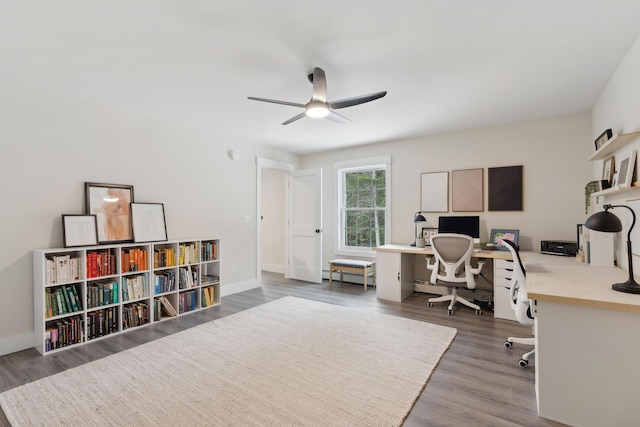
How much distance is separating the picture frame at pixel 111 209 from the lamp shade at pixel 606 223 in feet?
13.8

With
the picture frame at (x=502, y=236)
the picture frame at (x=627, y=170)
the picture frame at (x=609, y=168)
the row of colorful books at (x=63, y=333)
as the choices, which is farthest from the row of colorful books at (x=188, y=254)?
the picture frame at (x=609, y=168)

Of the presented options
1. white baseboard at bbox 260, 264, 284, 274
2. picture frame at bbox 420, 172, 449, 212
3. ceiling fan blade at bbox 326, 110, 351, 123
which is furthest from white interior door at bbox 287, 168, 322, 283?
ceiling fan blade at bbox 326, 110, 351, 123

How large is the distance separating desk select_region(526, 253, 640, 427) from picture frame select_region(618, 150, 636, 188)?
90 centimetres

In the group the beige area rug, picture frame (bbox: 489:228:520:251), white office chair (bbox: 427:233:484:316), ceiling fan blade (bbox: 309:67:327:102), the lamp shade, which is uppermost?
ceiling fan blade (bbox: 309:67:327:102)

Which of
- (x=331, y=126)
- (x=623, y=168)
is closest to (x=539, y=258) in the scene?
(x=623, y=168)

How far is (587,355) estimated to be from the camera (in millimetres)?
1665

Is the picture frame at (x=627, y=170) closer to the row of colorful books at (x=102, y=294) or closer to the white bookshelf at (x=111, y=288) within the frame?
the white bookshelf at (x=111, y=288)

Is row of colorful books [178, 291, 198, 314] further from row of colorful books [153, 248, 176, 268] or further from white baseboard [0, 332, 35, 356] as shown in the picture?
white baseboard [0, 332, 35, 356]

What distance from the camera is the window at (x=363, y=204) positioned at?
17.3 feet

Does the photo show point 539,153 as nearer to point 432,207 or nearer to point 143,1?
point 432,207

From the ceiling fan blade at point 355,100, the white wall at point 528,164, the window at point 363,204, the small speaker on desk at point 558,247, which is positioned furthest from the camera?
the window at point 363,204

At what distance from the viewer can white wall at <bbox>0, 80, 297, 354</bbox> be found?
2.70 meters

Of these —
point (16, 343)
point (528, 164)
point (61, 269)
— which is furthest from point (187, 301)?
point (528, 164)

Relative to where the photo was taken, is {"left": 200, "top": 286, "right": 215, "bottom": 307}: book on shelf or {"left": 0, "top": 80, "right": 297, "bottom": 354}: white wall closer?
{"left": 0, "top": 80, "right": 297, "bottom": 354}: white wall
